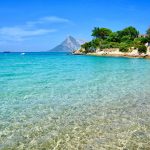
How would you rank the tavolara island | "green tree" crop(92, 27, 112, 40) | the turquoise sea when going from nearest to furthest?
the turquoise sea → the tavolara island → "green tree" crop(92, 27, 112, 40)

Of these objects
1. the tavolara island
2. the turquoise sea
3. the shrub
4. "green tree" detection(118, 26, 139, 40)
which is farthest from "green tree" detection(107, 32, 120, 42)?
the turquoise sea

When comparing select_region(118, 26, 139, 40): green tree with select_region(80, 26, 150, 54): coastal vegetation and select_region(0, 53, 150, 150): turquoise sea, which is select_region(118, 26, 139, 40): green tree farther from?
select_region(0, 53, 150, 150): turquoise sea

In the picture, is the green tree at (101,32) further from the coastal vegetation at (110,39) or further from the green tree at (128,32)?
the green tree at (128,32)

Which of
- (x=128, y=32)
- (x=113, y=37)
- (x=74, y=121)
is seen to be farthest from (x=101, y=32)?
(x=74, y=121)

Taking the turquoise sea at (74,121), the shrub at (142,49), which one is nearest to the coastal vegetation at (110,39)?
the shrub at (142,49)

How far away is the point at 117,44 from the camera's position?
131m

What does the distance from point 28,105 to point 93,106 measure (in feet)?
10.7

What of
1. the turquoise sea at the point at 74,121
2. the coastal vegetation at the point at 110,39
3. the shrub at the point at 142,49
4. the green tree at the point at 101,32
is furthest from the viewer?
the green tree at the point at 101,32

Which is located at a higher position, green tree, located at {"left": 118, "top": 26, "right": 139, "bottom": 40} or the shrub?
green tree, located at {"left": 118, "top": 26, "right": 139, "bottom": 40}

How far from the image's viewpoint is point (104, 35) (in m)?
152

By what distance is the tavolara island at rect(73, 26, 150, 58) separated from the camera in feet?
366

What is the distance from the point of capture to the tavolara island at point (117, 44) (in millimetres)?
111475

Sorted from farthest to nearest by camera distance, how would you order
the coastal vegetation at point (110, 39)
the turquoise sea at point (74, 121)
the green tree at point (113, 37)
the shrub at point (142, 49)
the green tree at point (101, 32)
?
the green tree at point (101, 32)
the green tree at point (113, 37)
the coastal vegetation at point (110, 39)
the shrub at point (142, 49)
the turquoise sea at point (74, 121)

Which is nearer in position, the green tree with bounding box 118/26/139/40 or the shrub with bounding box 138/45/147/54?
the shrub with bounding box 138/45/147/54
